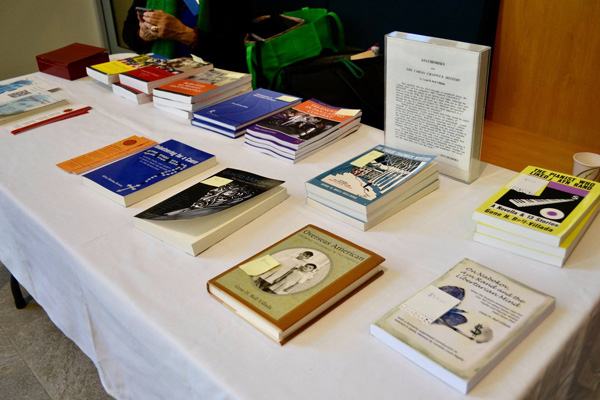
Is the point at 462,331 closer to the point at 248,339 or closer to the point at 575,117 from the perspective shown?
the point at 248,339

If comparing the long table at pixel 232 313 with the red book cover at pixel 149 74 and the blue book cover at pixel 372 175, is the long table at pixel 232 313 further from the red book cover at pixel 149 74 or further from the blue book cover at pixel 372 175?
the red book cover at pixel 149 74

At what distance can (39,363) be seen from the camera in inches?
62.4

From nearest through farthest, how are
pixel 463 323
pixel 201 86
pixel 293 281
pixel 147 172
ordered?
pixel 463 323 → pixel 293 281 → pixel 147 172 → pixel 201 86

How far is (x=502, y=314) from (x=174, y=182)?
0.76 meters

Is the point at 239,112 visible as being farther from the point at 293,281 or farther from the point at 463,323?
the point at 463,323

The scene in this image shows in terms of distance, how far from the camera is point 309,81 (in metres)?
1.91

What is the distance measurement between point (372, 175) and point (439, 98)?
0.72 ft

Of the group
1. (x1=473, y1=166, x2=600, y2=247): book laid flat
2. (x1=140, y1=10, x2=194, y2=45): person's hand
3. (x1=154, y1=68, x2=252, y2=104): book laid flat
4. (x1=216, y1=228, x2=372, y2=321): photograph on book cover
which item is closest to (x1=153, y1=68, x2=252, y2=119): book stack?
(x1=154, y1=68, x2=252, y2=104): book laid flat

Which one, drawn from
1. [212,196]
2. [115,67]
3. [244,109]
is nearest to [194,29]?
[115,67]

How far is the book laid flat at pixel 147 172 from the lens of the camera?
1.11 meters

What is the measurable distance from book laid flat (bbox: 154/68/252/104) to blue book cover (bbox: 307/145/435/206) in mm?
618

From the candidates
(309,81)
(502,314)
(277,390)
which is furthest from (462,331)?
(309,81)

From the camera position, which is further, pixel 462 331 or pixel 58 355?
pixel 58 355

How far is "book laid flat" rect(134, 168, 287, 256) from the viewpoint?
0.94 m
